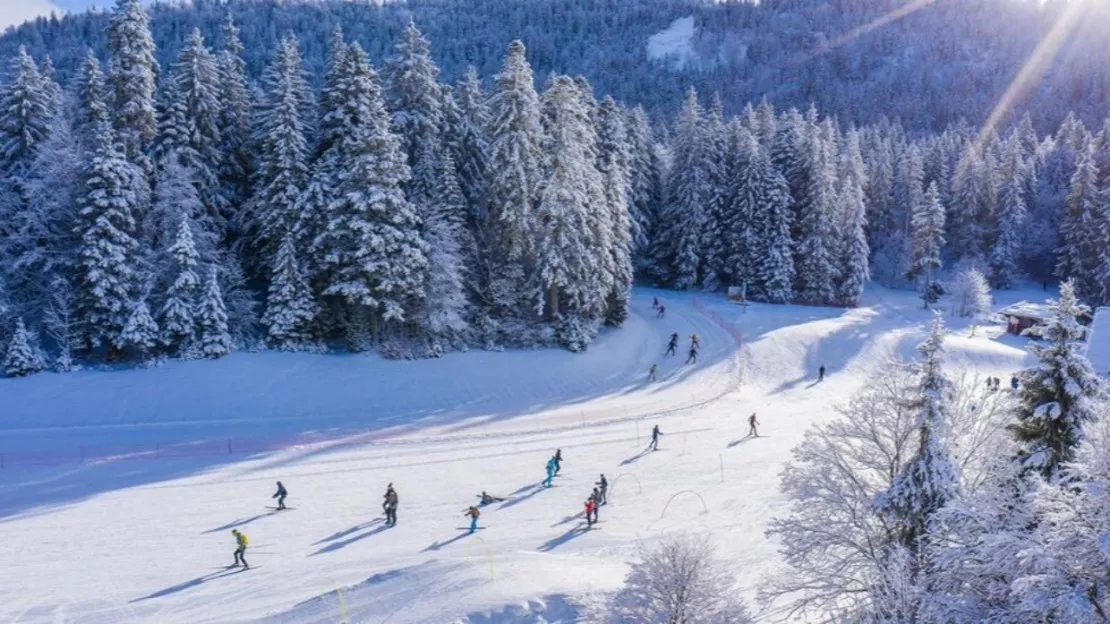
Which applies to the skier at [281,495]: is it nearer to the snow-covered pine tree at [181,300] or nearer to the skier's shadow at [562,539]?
the skier's shadow at [562,539]

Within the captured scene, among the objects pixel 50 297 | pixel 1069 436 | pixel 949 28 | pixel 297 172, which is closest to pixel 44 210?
pixel 50 297

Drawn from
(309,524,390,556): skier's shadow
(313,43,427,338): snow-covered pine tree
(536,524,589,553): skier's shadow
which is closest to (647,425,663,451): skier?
(536,524,589,553): skier's shadow

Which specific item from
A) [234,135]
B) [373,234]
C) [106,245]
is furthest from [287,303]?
[234,135]

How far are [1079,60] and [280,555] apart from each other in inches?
7224

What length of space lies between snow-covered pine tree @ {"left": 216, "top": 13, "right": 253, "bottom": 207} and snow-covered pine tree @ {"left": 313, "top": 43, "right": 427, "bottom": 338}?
727 centimetres

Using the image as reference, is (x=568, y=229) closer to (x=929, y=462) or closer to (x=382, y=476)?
(x=382, y=476)

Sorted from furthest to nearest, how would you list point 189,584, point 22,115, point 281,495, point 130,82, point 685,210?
point 685,210 < point 22,115 < point 130,82 < point 281,495 < point 189,584

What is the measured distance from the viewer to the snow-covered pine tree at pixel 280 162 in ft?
120

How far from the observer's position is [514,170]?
39156 mm

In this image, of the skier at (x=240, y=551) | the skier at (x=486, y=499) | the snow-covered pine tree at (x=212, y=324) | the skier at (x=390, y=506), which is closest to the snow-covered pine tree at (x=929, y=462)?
the skier at (x=486, y=499)

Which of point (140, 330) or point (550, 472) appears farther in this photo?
point (140, 330)

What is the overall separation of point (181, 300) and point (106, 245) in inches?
152

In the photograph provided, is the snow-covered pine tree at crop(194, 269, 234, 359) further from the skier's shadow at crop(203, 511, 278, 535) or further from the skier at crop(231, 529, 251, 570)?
the skier at crop(231, 529, 251, 570)

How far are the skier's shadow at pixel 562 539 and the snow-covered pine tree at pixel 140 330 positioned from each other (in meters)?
21.9
